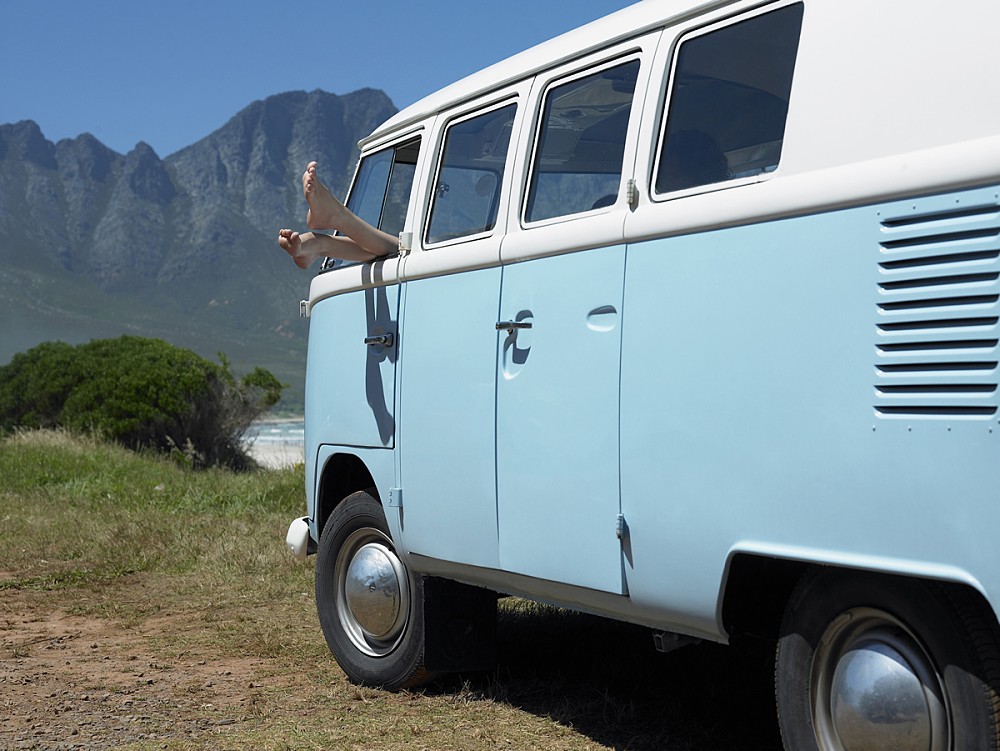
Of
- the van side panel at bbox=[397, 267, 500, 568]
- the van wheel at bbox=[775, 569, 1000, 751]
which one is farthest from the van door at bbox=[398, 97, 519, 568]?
the van wheel at bbox=[775, 569, 1000, 751]

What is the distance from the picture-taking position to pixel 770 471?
3373mm

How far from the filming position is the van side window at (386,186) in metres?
5.73

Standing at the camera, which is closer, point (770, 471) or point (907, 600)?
point (907, 600)

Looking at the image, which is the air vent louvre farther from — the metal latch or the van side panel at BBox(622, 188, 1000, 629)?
the metal latch

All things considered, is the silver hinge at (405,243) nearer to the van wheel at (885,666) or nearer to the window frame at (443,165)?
the window frame at (443,165)

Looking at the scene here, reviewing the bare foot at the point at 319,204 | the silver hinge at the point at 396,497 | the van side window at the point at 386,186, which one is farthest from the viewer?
the van side window at the point at 386,186

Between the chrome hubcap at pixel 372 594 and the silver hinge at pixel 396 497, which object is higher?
the silver hinge at pixel 396 497

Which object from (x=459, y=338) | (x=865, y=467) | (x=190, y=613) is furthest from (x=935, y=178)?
(x=190, y=613)

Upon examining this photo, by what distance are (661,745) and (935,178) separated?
100 inches

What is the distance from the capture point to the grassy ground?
15.8ft

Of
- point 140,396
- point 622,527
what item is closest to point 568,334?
point 622,527

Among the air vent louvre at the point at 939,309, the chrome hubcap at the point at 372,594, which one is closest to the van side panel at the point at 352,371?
the chrome hubcap at the point at 372,594

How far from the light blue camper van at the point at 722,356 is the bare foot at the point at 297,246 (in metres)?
0.38

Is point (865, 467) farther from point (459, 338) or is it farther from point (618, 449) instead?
point (459, 338)
